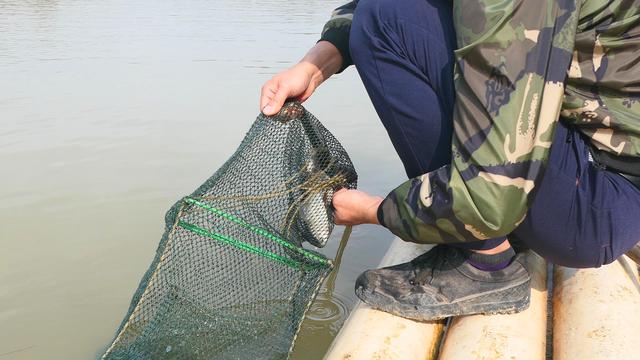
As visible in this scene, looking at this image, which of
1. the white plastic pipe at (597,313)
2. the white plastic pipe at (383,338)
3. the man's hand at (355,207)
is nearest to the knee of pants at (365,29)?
the man's hand at (355,207)

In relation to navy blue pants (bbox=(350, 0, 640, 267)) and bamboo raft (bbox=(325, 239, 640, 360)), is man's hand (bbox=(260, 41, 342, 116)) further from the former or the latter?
bamboo raft (bbox=(325, 239, 640, 360))

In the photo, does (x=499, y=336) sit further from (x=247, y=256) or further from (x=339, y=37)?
(x=339, y=37)

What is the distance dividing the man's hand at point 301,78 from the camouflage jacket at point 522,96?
74cm

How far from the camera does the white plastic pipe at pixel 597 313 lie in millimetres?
1842

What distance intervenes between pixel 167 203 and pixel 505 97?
275cm

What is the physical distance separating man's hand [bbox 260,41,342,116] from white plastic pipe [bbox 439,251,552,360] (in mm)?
948

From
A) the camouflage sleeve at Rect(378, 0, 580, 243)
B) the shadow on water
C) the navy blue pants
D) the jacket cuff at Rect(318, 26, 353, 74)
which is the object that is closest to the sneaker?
the navy blue pants

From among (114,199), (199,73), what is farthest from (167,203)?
(199,73)

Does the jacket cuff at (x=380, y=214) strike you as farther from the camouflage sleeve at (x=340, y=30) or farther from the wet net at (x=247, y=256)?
the camouflage sleeve at (x=340, y=30)

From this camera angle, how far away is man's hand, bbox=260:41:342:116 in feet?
7.63

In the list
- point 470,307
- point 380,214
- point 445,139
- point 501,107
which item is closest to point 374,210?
point 380,214

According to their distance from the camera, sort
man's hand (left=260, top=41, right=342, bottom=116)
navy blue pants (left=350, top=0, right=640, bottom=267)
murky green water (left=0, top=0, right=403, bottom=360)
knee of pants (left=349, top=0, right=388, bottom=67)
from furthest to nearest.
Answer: murky green water (left=0, top=0, right=403, bottom=360)
man's hand (left=260, top=41, right=342, bottom=116)
knee of pants (left=349, top=0, right=388, bottom=67)
navy blue pants (left=350, top=0, right=640, bottom=267)

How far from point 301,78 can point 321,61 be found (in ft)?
0.50

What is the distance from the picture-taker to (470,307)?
79.8 inches
